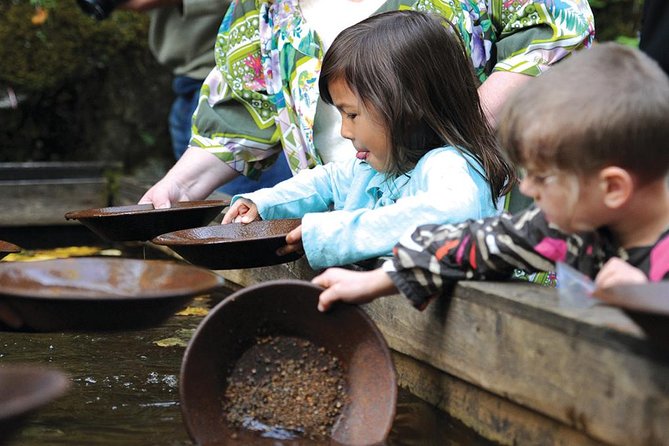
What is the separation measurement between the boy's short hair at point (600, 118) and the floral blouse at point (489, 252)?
0.20 metres

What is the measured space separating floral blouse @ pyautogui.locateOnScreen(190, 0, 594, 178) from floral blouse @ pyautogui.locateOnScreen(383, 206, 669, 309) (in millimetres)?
964

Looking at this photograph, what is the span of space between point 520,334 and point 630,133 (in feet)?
1.57

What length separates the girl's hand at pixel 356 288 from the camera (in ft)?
7.88

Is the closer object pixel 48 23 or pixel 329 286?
pixel 329 286

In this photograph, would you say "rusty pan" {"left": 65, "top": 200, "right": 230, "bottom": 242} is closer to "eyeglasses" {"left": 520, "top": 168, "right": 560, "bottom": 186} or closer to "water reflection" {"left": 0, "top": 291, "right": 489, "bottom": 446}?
"water reflection" {"left": 0, "top": 291, "right": 489, "bottom": 446}

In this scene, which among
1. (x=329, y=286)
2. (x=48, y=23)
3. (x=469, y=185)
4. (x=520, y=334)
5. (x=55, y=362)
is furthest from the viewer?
(x=48, y=23)

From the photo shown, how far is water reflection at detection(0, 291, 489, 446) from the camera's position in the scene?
250 cm

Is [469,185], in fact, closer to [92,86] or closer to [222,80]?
[222,80]

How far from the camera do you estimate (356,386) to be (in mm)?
2482

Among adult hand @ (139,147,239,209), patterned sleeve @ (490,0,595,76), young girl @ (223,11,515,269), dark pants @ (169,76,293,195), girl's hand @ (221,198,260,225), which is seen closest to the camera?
young girl @ (223,11,515,269)

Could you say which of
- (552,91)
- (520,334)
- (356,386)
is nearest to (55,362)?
(356,386)

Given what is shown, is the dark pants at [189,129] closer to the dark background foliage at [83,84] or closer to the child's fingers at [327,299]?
the dark background foliage at [83,84]

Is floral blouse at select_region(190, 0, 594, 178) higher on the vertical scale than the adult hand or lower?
higher

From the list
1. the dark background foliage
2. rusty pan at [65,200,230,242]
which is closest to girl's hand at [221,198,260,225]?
rusty pan at [65,200,230,242]
